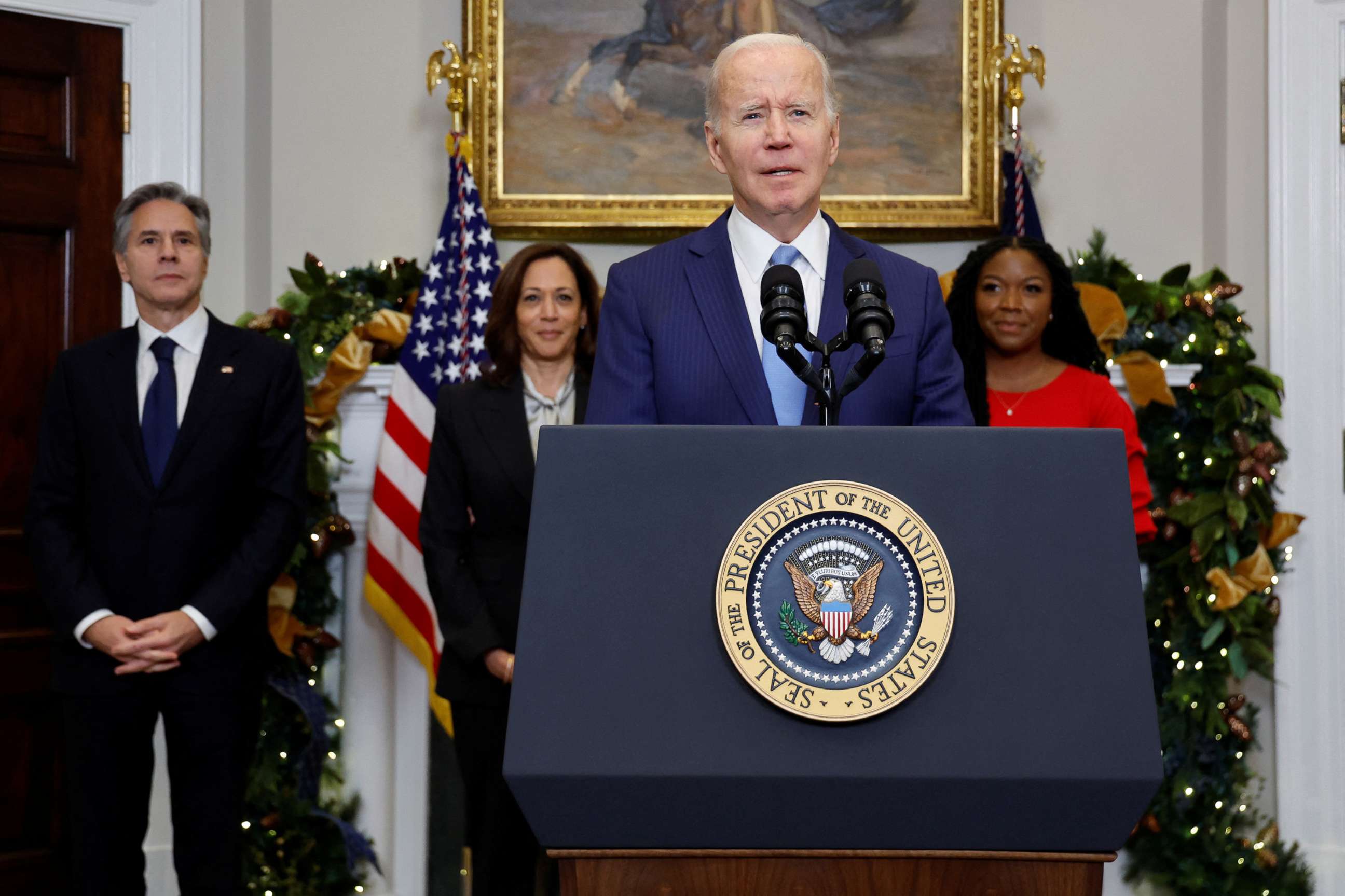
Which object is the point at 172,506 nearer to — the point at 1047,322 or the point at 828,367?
the point at 828,367

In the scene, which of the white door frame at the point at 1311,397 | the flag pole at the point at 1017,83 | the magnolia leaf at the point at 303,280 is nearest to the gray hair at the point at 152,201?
the magnolia leaf at the point at 303,280

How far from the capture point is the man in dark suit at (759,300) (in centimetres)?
171

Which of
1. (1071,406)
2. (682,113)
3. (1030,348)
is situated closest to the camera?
(1071,406)

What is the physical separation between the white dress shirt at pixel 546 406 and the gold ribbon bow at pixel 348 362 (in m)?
0.94

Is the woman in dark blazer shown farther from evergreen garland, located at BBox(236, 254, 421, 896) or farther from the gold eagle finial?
the gold eagle finial

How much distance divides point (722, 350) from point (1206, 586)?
2.82 m

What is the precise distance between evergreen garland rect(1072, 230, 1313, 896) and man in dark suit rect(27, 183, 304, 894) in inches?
103

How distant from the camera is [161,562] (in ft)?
10.2

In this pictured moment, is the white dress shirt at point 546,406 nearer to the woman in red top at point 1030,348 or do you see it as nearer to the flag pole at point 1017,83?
the woman in red top at point 1030,348

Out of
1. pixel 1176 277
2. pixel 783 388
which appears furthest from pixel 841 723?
pixel 1176 277

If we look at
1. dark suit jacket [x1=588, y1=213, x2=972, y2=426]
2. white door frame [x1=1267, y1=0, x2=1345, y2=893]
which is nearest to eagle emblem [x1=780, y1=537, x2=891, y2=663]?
dark suit jacket [x1=588, y1=213, x2=972, y2=426]

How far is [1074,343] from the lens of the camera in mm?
3740

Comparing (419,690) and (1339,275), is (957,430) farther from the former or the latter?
(1339,275)

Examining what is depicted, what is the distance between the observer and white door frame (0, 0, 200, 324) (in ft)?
14.0
